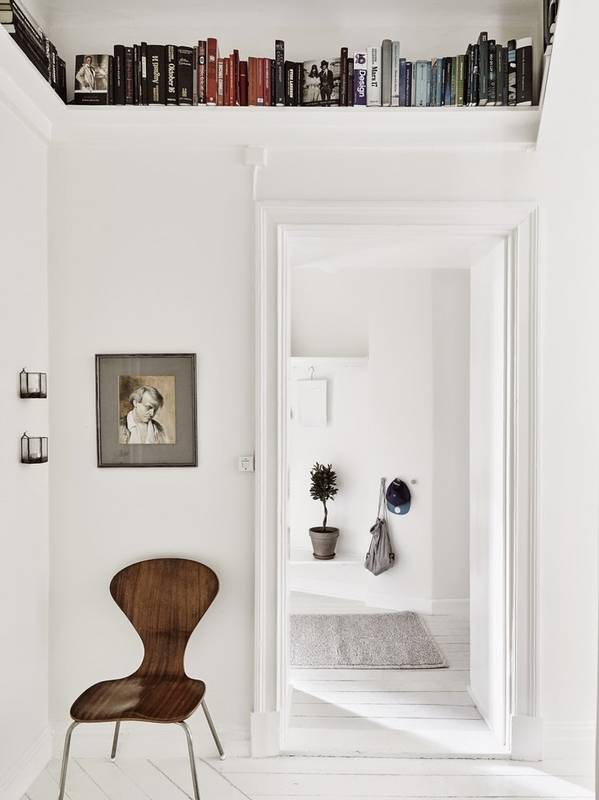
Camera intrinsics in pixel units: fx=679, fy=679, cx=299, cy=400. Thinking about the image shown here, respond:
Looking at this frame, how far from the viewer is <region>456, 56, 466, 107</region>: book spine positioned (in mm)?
2604

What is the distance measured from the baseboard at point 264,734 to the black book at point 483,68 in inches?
99.3

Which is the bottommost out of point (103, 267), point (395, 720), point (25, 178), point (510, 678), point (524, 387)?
point (395, 720)

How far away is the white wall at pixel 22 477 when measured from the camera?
2324 mm

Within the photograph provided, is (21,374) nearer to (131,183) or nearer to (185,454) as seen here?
(185,454)

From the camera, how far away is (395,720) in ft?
9.77

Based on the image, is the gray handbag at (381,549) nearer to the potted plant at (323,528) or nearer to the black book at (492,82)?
the potted plant at (323,528)

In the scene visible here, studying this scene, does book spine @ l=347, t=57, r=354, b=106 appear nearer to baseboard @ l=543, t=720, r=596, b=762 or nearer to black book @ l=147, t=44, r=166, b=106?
black book @ l=147, t=44, r=166, b=106

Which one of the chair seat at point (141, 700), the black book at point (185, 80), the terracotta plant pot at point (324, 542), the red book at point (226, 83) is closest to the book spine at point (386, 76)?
the red book at point (226, 83)

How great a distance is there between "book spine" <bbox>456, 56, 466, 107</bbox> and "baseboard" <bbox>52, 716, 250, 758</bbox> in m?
2.60

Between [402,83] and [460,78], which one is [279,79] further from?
[460,78]

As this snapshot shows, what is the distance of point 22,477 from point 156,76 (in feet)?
5.24

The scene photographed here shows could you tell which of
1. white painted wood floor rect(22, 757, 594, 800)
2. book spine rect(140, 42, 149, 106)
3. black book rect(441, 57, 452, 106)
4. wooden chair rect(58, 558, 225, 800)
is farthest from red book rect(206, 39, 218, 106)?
white painted wood floor rect(22, 757, 594, 800)

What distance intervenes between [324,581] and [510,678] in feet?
7.87

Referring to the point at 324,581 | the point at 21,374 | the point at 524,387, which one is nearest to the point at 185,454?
the point at 21,374
